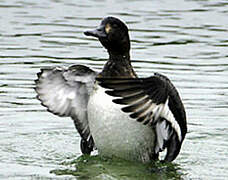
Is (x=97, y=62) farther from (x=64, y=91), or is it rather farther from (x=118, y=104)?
(x=118, y=104)

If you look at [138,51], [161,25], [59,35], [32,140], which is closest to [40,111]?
[32,140]

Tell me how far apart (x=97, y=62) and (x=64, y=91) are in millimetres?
4880

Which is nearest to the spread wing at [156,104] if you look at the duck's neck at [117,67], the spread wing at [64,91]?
the duck's neck at [117,67]

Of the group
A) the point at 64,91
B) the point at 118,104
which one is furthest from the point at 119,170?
the point at 64,91

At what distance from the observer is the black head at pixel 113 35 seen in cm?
826

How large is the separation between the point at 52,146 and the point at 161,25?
7.89 m

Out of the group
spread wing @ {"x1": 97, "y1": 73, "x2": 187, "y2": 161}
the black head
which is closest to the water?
spread wing @ {"x1": 97, "y1": 73, "x2": 187, "y2": 161}

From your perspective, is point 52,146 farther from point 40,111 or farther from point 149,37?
point 149,37

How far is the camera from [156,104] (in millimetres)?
7582

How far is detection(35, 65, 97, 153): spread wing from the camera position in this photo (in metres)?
8.61

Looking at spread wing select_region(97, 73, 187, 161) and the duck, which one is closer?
spread wing select_region(97, 73, 187, 161)

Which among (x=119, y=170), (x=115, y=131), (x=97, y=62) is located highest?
(x=115, y=131)

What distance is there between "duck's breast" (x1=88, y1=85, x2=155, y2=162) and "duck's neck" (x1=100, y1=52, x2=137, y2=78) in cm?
25

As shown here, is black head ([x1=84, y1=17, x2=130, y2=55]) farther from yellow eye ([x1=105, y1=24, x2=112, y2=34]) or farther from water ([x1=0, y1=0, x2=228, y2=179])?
water ([x1=0, y1=0, x2=228, y2=179])
